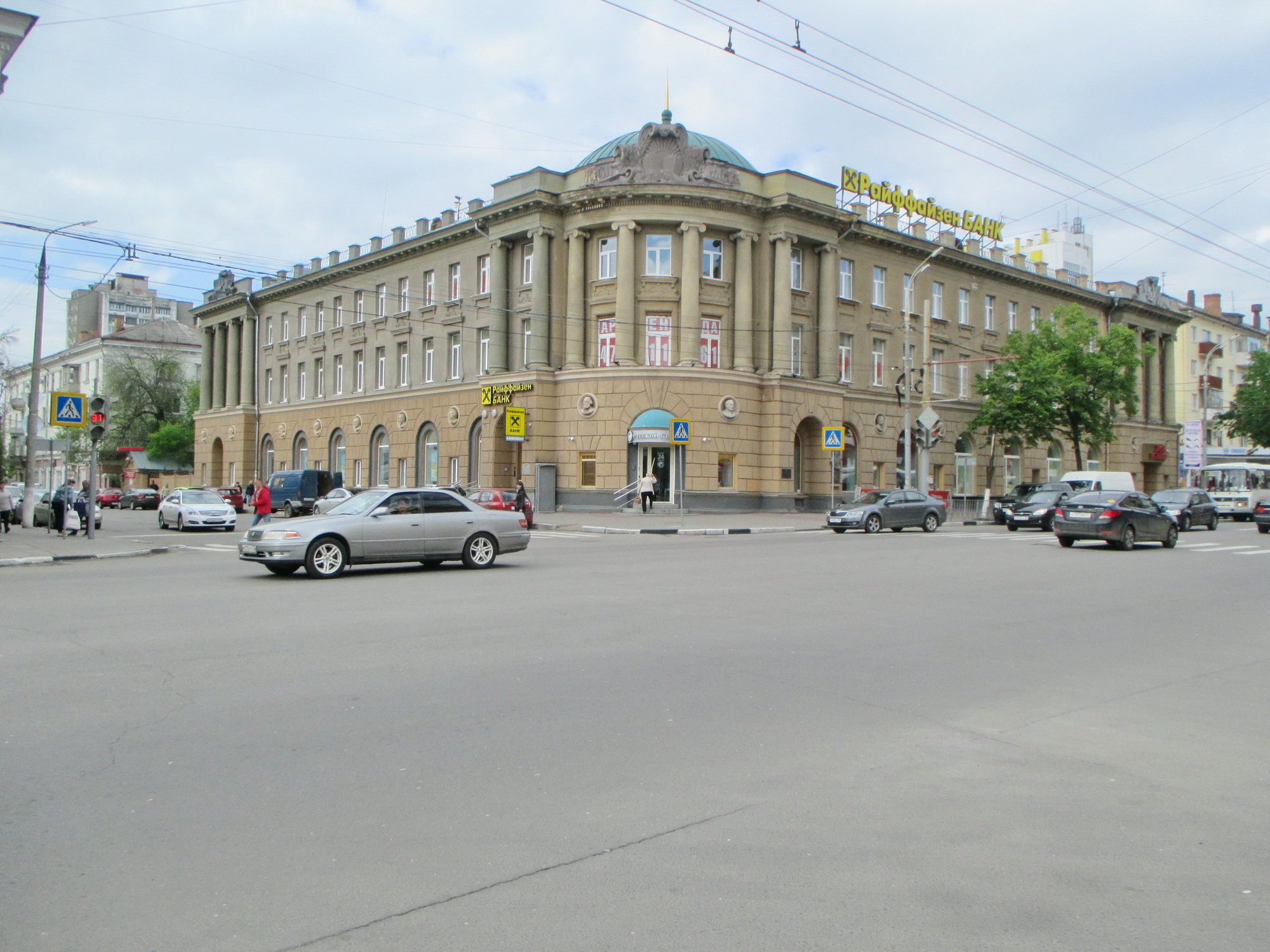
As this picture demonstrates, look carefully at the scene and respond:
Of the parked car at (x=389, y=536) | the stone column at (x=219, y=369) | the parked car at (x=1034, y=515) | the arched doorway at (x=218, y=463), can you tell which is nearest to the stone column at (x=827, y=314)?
the parked car at (x=1034, y=515)

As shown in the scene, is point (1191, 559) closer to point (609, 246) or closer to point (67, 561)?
point (67, 561)

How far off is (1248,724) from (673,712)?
160 inches

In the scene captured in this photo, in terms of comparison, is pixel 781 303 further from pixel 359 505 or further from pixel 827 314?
pixel 359 505

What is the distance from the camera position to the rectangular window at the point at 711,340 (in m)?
39.6

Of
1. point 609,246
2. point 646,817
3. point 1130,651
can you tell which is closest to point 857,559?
point 1130,651

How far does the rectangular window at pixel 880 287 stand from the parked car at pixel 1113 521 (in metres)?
24.7

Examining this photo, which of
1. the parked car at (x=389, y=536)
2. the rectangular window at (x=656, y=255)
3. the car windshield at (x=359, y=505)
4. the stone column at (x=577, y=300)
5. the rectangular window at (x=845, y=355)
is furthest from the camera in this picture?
the rectangular window at (x=845, y=355)

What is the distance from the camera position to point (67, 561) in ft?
64.0

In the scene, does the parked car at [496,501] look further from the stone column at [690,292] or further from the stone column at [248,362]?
the stone column at [248,362]

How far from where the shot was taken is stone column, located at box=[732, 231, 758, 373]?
39.6 metres

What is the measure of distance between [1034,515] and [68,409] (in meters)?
28.7

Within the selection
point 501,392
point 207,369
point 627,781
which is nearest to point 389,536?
point 627,781

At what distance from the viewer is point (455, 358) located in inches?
1847

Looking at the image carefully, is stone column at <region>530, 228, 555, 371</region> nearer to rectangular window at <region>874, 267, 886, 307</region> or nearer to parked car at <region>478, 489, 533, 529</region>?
parked car at <region>478, 489, 533, 529</region>
